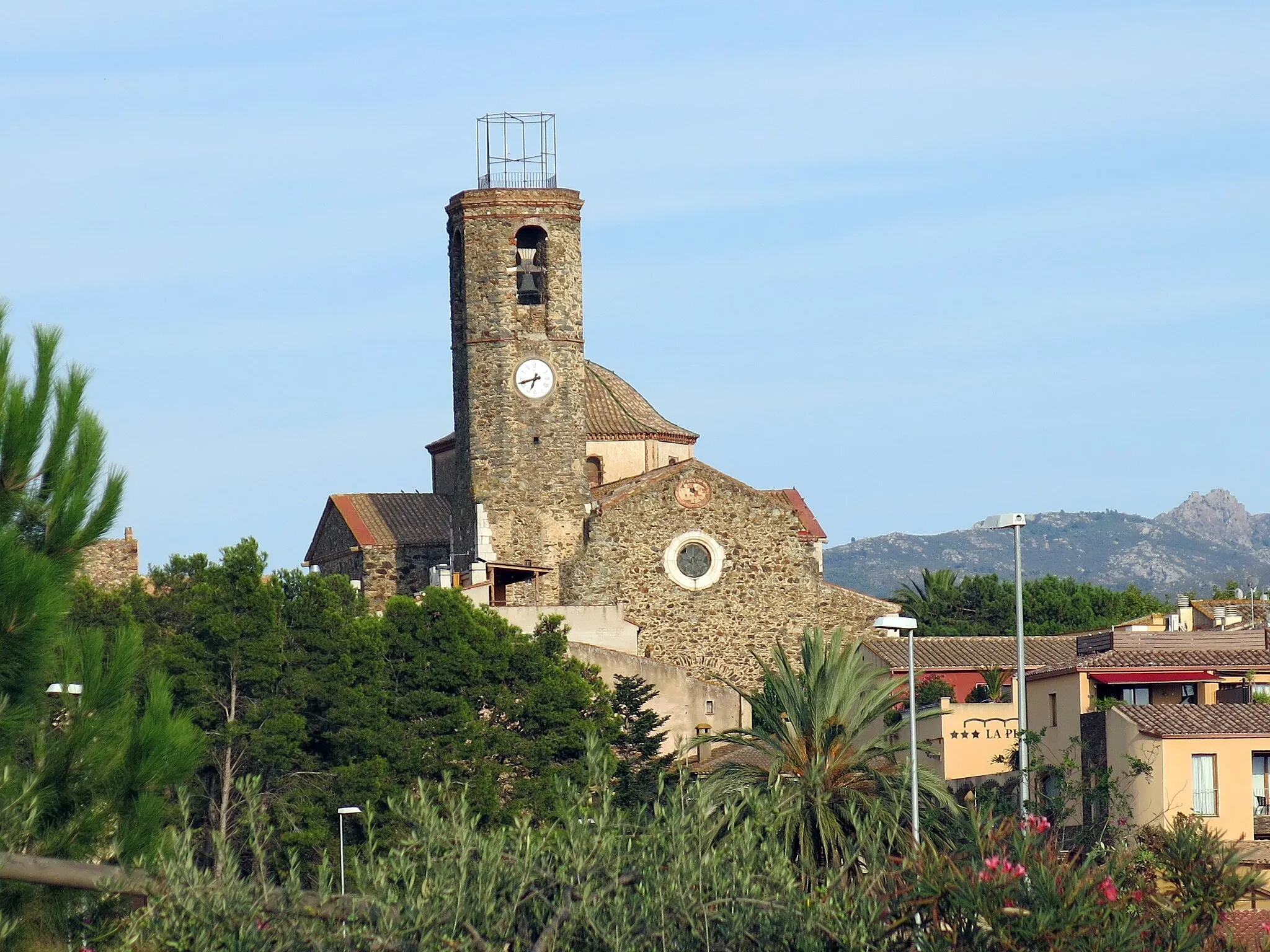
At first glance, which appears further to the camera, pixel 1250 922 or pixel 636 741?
pixel 636 741

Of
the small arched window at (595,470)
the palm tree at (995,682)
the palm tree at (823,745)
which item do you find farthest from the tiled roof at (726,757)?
the palm tree at (823,745)

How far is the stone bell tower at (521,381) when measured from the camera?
212 ft

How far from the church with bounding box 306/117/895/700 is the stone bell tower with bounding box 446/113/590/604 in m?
0.04

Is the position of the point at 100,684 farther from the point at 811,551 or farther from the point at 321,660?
the point at 811,551

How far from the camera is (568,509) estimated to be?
6512 centimetres

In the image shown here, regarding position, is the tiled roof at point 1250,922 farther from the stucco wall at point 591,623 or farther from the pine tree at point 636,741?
the stucco wall at point 591,623

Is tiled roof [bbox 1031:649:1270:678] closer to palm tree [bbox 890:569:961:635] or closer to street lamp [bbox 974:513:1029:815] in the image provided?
street lamp [bbox 974:513:1029:815]

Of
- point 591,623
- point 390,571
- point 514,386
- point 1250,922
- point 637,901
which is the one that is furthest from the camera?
point 390,571

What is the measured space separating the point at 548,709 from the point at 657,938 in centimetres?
4027

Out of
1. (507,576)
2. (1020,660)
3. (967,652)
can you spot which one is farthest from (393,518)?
(1020,660)

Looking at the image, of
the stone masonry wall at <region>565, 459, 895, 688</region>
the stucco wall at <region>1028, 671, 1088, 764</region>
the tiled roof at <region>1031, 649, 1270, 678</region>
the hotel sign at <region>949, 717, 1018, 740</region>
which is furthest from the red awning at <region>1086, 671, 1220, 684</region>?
the stone masonry wall at <region>565, 459, 895, 688</region>

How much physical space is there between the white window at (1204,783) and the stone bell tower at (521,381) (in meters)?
26.4

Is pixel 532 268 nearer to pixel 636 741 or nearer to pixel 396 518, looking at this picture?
pixel 396 518

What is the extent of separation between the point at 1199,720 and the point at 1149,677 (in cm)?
446
